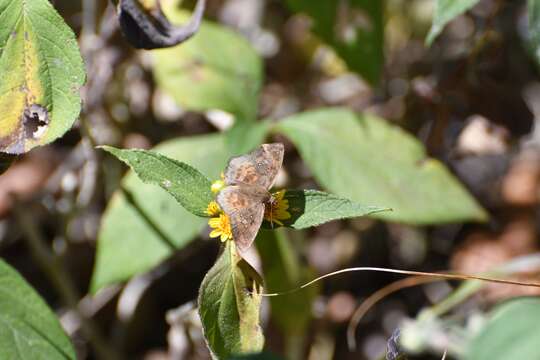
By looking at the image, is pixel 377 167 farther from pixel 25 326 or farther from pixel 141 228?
pixel 25 326

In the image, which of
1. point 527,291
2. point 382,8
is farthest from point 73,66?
point 527,291

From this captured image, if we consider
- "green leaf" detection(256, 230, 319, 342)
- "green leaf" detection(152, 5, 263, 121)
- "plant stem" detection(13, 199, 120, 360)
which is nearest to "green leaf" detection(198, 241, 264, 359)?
"green leaf" detection(256, 230, 319, 342)

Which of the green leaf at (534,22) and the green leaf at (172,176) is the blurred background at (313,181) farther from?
the green leaf at (172,176)

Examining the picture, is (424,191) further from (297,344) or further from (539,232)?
(539,232)

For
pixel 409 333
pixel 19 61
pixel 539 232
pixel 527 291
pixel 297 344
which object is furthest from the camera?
pixel 539 232

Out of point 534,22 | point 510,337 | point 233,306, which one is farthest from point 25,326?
point 534,22

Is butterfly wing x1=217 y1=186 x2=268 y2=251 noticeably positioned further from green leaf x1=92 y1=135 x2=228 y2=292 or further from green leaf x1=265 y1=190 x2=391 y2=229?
green leaf x1=92 y1=135 x2=228 y2=292

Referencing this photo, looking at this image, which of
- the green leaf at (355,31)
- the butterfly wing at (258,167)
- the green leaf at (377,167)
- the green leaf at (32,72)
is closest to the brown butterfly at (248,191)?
the butterfly wing at (258,167)
